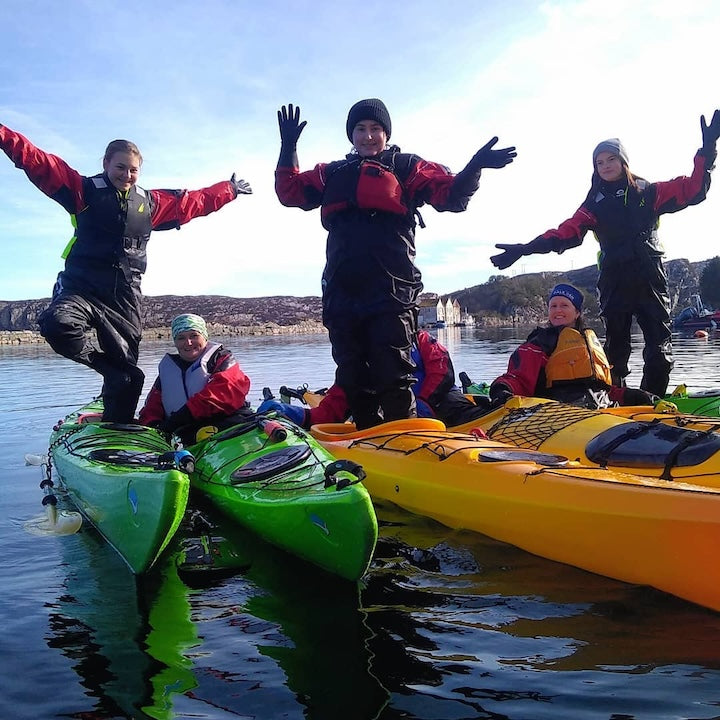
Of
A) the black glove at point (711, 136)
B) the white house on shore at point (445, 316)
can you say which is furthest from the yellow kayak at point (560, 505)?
the white house on shore at point (445, 316)

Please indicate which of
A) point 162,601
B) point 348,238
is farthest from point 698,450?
point 162,601

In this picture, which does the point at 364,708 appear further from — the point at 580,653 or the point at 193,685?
the point at 580,653

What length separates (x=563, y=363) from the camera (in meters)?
5.78

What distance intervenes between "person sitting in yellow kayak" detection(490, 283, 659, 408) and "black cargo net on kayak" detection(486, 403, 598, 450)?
44 centimetres

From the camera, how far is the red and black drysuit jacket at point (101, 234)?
5031 mm

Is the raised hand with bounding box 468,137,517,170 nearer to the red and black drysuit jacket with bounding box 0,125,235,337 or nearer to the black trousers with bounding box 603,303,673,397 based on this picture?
the red and black drysuit jacket with bounding box 0,125,235,337

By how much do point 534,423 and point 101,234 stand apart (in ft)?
11.2

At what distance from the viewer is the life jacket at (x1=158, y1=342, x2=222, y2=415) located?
5191 mm

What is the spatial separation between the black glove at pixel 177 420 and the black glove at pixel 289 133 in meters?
1.88

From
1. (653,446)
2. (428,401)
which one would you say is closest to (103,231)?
(428,401)

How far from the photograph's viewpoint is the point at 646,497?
9.68ft

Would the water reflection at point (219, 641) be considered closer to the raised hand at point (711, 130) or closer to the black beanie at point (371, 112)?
the black beanie at point (371, 112)

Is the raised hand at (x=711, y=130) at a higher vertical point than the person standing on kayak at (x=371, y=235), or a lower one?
higher

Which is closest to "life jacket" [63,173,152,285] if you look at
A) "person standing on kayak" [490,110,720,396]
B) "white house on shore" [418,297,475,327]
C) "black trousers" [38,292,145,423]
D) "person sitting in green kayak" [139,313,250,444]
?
"black trousers" [38,292,145,423]
